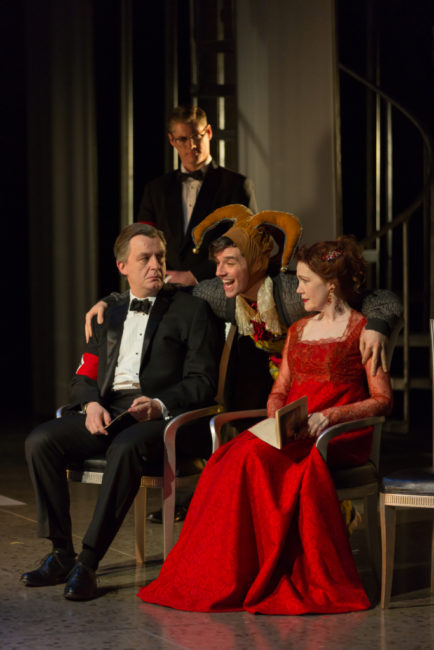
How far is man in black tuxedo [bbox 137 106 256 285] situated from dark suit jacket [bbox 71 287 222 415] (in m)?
0.61

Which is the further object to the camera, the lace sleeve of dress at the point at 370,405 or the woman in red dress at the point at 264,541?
the lace sleeve of dress at the point at 370,405

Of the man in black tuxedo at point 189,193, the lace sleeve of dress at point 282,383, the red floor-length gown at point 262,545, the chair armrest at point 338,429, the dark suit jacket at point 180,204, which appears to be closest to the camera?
the red floor-length gown at point 262,545

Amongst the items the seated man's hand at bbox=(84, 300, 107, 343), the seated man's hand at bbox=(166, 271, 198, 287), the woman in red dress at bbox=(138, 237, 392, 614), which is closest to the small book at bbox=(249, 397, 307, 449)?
the woman in red dress at bbox=(138, 237, 392, 614)

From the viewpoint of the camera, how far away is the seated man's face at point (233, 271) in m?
3.80

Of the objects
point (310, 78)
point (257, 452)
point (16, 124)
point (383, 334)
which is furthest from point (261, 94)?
point (16, 124)

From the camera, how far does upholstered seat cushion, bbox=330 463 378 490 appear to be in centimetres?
324

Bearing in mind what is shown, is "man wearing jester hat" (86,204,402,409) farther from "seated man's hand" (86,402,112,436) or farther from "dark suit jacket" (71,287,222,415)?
"seated man's hand" (86,402,112,436)

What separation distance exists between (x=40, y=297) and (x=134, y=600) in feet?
18.7

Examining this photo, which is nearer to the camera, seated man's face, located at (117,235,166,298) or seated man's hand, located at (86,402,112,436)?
seated man's hand, located at (86,402,112,436)

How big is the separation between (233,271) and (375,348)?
67 cm

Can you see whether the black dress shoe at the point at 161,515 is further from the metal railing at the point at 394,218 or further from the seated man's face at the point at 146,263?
the metal railing at the point at 394,218

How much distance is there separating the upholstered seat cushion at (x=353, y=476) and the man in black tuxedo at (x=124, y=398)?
56 centimetres

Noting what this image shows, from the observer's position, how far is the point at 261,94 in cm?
556

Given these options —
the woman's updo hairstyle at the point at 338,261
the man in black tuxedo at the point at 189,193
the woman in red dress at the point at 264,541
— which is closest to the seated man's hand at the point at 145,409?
the woman in red dress at the point at 264,541
